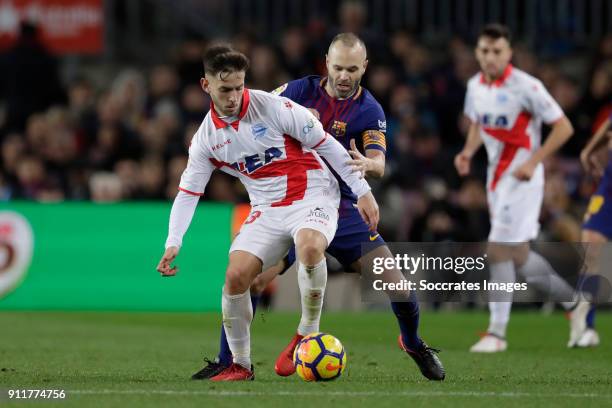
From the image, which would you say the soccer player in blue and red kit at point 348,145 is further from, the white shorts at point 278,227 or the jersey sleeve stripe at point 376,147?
the white shorts at point 278,227

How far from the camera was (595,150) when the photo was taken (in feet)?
35.3

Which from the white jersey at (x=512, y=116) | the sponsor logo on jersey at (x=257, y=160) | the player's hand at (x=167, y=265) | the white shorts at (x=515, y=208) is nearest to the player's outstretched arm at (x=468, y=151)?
the white jersey at (x=512, y=116)

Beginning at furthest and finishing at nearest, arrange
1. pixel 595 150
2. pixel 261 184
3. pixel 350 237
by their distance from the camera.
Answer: pixel 595 150
pixel 350 237
pixel 261 184

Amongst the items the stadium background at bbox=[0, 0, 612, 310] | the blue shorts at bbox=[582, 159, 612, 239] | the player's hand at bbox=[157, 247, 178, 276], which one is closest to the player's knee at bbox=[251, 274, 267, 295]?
the player's hand at bbox=[157, 247, 178, 276]

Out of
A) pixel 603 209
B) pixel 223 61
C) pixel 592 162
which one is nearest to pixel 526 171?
pixel 592 162

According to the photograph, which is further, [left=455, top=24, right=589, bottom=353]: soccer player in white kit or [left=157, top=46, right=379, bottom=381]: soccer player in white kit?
[left=455, top=24, right=589, bottom=353]: soccer player in white kit

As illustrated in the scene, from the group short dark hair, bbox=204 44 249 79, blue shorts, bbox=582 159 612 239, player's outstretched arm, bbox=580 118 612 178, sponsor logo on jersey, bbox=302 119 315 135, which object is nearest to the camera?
short dark hair, bbox=204 44 249 79

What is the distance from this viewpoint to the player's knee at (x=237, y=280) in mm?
7504

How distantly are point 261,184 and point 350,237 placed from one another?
71 centimetres

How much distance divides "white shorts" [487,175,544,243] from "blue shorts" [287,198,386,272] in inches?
125

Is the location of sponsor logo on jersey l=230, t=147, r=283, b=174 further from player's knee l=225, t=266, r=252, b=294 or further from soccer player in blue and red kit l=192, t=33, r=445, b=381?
player's knee l=225, t=266, r=252, b=294

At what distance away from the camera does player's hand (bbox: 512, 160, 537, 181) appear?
10500 mm

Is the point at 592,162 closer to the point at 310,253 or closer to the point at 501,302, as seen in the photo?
the point at 501,302

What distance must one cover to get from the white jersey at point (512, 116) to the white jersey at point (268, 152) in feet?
11.6
